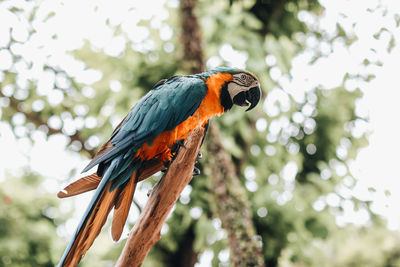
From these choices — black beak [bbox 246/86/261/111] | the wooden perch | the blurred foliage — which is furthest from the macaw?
the blurred foliage

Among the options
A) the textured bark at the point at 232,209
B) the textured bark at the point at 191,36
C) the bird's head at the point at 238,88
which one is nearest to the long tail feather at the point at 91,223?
the bird's head at the point at 238,88

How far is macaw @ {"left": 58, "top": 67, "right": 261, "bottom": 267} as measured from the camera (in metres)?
1.63

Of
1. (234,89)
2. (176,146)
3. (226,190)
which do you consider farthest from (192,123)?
(226,190)

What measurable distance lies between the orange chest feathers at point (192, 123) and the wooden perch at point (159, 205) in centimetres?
18

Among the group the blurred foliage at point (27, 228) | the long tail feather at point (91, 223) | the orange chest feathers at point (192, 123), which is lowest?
the blurred foliage at point (27, 228)

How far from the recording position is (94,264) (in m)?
3.83

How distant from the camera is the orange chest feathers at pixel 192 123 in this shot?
1.80 meters

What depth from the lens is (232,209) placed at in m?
3.02

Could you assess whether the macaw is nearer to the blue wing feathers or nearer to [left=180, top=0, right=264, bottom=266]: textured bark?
the blue wing feathers

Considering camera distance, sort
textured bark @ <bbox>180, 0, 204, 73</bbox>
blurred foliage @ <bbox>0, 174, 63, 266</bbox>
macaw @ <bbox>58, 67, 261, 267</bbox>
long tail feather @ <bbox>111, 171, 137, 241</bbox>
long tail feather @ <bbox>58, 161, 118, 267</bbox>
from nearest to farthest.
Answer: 1. long tail feather @ <bbox>58, 161, 118, 267</bbox>
2. macaw @ <bbox>58, 67, 261, 267</bbox>
3. long tail feather @ <bbox>111, 171, 137, 241</bbox>
4. textured bark @ <bbox>180, 0, 204, 73</bbox>
5. blurred foliage @ <bbox>0, 174, 63, 266</bbox>

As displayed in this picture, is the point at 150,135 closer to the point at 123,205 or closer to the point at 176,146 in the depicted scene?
the point at 176,146

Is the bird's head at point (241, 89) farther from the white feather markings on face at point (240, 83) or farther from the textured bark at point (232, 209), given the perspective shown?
the textured bark at point (232, 209)

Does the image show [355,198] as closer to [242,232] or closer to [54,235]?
[242,232]

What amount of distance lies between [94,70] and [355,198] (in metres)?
3.31
